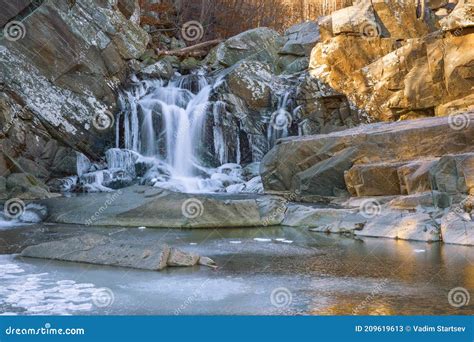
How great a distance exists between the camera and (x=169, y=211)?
11.9m

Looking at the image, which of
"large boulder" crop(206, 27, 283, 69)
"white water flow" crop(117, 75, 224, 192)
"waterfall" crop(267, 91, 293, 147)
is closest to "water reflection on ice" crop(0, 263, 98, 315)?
"white water flow" crop(117, 75, 224, 192)

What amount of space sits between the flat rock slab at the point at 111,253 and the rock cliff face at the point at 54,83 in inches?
513

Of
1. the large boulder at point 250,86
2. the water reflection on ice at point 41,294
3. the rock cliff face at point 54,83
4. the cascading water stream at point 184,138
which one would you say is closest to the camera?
the water reflection on ice at point 41,294

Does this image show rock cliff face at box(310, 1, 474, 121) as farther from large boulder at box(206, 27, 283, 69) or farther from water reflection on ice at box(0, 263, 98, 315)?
water reflection on ice at box(0, 263, 98, 315)

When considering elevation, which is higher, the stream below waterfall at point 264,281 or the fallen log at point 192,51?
the fallen log at point 192,51

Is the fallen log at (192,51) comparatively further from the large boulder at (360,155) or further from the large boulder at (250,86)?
the large boulder at (360,155)

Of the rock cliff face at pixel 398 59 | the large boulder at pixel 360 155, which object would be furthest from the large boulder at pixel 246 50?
the large boulder at pixel 360 155

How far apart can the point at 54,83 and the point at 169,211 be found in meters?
12.9

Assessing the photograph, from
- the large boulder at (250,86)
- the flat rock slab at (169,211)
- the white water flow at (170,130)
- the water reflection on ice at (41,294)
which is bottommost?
the flat rock slab at (169,211)

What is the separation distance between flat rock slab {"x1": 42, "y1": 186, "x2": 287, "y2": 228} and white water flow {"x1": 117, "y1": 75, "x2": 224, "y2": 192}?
33.1ft

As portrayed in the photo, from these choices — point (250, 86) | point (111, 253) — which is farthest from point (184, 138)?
point (111, 253)

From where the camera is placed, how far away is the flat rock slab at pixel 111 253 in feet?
24.6

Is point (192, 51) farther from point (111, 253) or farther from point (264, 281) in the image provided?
point (264, 281)

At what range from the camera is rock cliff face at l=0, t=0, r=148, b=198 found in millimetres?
21375
